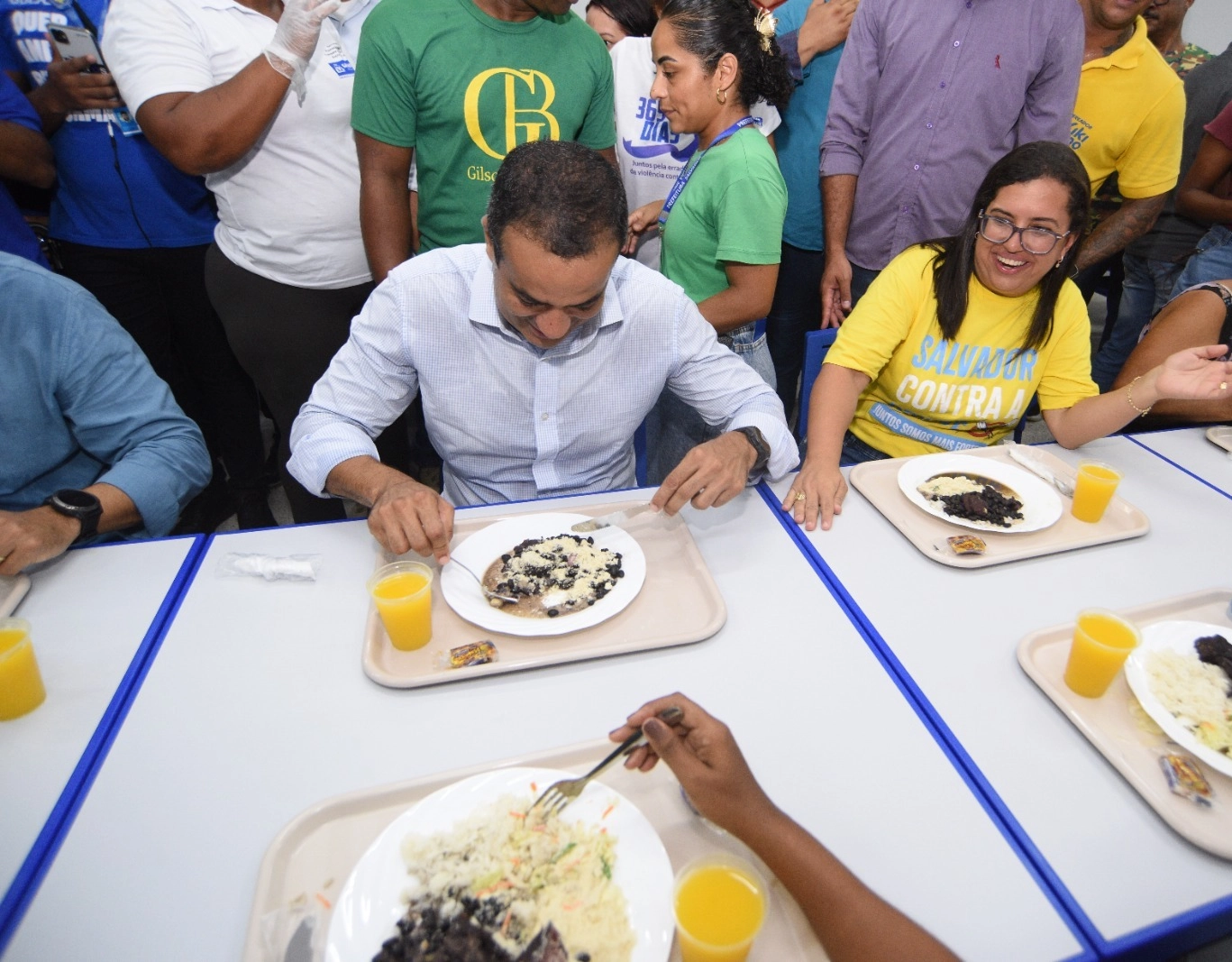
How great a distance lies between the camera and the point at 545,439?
5.83 ft

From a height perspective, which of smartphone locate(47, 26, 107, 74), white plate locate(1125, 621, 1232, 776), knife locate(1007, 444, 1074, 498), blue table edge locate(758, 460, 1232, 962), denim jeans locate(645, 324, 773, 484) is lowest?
denim jeans locate(645, 324, 773, 484)

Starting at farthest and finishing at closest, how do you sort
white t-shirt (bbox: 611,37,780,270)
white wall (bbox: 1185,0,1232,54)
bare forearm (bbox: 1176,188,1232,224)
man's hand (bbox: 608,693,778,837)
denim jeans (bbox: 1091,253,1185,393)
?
white wall (bbox: 1185,0,1232,54), denim jeans (bbox: 1091,253,1185,393), bare forearm (bbox: 1176,188,1232,224), white t-shirt (bbox: 611,37,780,270), man's hand (bbox: 608,693,778,837)

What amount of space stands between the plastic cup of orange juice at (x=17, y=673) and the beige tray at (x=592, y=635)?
1.59ft

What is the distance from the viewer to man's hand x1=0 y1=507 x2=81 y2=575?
1330mm

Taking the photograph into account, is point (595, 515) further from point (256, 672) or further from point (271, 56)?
point (271, 56)

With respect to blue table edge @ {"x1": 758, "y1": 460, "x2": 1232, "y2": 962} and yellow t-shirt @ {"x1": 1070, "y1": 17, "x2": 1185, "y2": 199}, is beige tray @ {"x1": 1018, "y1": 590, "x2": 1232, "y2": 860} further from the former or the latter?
yellow t-shirt @ {"x1": 1070, "y1": 17, "x2": 1185, "y2": 199}

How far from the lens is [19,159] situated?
2.32m

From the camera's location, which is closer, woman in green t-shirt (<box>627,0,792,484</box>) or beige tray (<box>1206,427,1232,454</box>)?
beige tray (<box>1206,427,1232,454</box>)

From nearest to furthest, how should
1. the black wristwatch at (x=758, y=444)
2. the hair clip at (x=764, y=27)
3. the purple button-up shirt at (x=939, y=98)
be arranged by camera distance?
the black wristwatch at (x=758, y=444)
the hair clip at (x=764, y=27)
the purple button-up shirt at (x=939, y=98)

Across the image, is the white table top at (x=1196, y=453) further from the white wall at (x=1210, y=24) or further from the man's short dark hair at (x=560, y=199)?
the white wall at (x=1210, y=24)

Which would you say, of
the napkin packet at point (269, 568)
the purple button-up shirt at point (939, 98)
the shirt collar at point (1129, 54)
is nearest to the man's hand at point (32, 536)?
the napkin packet at point (269, 568)

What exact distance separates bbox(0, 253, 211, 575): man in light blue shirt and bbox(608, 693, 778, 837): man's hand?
122 centimetres

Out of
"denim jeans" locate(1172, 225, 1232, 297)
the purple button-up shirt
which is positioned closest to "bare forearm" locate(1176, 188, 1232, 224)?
"denim jeans" locate(1172, 225, 1232, 297)

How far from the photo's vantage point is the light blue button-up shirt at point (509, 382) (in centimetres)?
165
